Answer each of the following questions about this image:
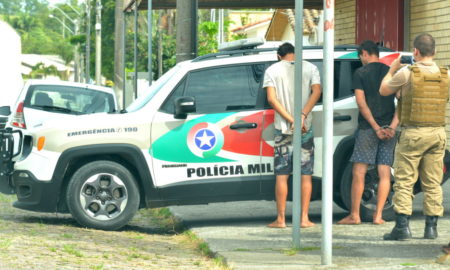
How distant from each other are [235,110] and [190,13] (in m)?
4.19

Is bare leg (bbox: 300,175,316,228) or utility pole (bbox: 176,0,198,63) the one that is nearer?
bare leg (bbox: 300,175,316,228)

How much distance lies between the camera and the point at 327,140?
7.50 metres

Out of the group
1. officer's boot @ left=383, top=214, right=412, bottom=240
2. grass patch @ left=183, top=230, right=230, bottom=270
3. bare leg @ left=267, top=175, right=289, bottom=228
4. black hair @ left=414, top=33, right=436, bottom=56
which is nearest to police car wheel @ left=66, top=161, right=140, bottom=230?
grass patch @ left=183, top=230, right=230, bottom=270

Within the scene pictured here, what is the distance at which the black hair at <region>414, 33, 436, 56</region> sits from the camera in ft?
27.8

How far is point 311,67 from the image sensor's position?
32.5 feet

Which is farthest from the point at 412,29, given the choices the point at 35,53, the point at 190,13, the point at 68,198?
the point at 35,53

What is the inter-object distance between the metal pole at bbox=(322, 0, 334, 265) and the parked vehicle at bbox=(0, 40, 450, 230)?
271cm

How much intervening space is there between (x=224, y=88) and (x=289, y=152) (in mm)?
1022

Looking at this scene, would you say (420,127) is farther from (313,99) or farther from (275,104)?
(275,104)

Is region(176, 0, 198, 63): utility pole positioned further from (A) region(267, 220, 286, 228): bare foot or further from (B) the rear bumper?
(A) region(267, 220, 286, 228): bare foot

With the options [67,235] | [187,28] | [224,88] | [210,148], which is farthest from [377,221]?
[187,28]

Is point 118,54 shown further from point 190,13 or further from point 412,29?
point 190,13

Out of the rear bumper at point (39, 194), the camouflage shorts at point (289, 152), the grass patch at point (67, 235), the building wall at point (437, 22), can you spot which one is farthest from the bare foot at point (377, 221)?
the building wall at point (437, 22)

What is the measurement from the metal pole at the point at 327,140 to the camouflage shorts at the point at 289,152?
2387mm
